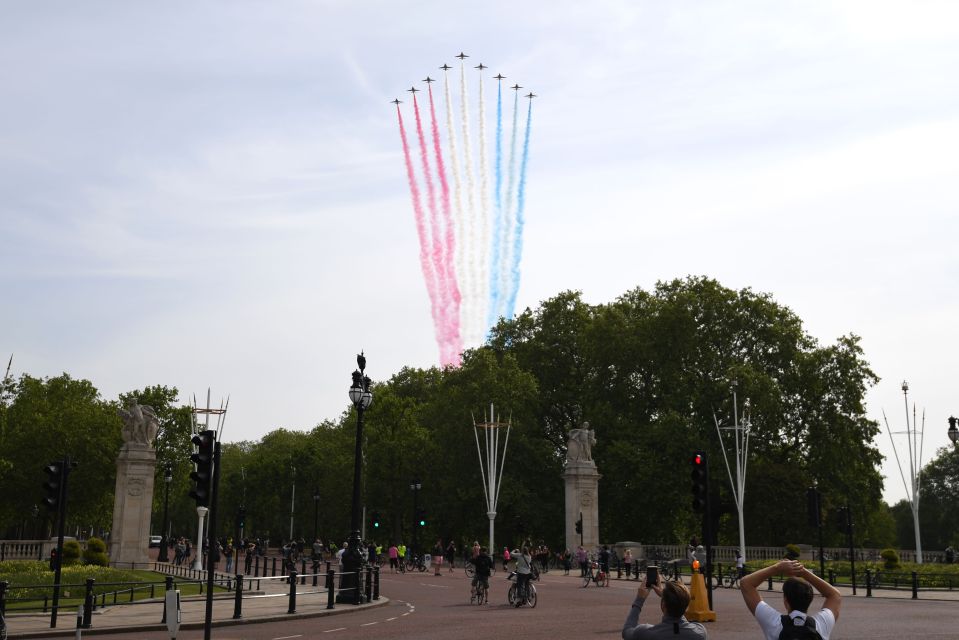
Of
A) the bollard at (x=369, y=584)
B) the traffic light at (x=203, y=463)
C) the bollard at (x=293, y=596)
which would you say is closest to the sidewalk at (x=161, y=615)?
the bollard at (x=293, y=596)

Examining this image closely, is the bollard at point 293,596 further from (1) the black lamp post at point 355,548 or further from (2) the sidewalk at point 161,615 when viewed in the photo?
(1) the black lamp post at point 355,548

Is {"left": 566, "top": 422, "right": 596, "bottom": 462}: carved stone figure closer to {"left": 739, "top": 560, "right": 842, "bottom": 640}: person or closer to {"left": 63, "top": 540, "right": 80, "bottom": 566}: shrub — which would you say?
{"left": 63, "top": 540, "right": 80, "bottom": 566}: shrub

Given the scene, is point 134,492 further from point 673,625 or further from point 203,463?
point 673,625

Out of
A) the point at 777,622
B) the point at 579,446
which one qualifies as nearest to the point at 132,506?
the point at 579,446

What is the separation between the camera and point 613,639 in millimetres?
18562

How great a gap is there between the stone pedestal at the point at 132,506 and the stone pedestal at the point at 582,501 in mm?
23028

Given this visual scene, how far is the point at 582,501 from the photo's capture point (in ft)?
188

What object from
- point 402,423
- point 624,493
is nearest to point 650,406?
point 624,493

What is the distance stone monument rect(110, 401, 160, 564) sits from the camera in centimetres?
4872

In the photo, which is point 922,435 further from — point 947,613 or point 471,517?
point 947,613

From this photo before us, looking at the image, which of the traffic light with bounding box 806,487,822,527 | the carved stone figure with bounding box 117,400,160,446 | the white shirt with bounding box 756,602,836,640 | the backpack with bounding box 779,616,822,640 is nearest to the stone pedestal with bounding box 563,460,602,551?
the traffic light with bounding box 806,487,822,527

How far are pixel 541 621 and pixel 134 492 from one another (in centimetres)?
3278

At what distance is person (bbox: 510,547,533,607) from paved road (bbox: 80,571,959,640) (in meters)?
0.52

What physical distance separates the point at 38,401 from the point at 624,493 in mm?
48778
